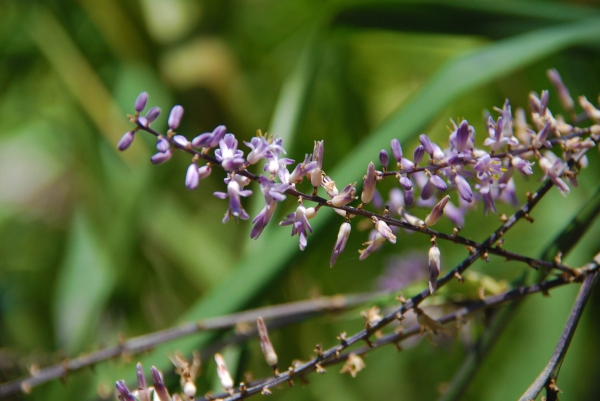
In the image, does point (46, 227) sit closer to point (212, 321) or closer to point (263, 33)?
point (263, 33)

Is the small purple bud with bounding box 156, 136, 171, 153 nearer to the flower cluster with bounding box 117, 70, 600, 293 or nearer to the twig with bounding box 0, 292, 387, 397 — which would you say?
the flower cluster with bounding box 117, 70, 600, 293

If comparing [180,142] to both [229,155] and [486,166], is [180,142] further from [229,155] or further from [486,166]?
[486,166]

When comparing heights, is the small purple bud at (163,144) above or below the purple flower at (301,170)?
above

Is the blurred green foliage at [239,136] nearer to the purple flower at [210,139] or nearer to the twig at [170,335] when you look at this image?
the twig at [170,335]

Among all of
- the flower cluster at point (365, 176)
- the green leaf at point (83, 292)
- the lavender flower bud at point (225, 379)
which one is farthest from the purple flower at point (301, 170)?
the green leaf at point (83, 292)

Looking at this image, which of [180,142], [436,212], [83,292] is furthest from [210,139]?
[83,292]

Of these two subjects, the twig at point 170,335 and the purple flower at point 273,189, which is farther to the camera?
the twig at point 170,335

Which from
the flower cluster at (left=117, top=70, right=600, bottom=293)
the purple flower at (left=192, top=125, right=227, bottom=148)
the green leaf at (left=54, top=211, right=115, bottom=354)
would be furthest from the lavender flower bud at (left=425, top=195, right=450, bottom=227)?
the green leaf at (left=54, top=211, right=115, bottom=354)
